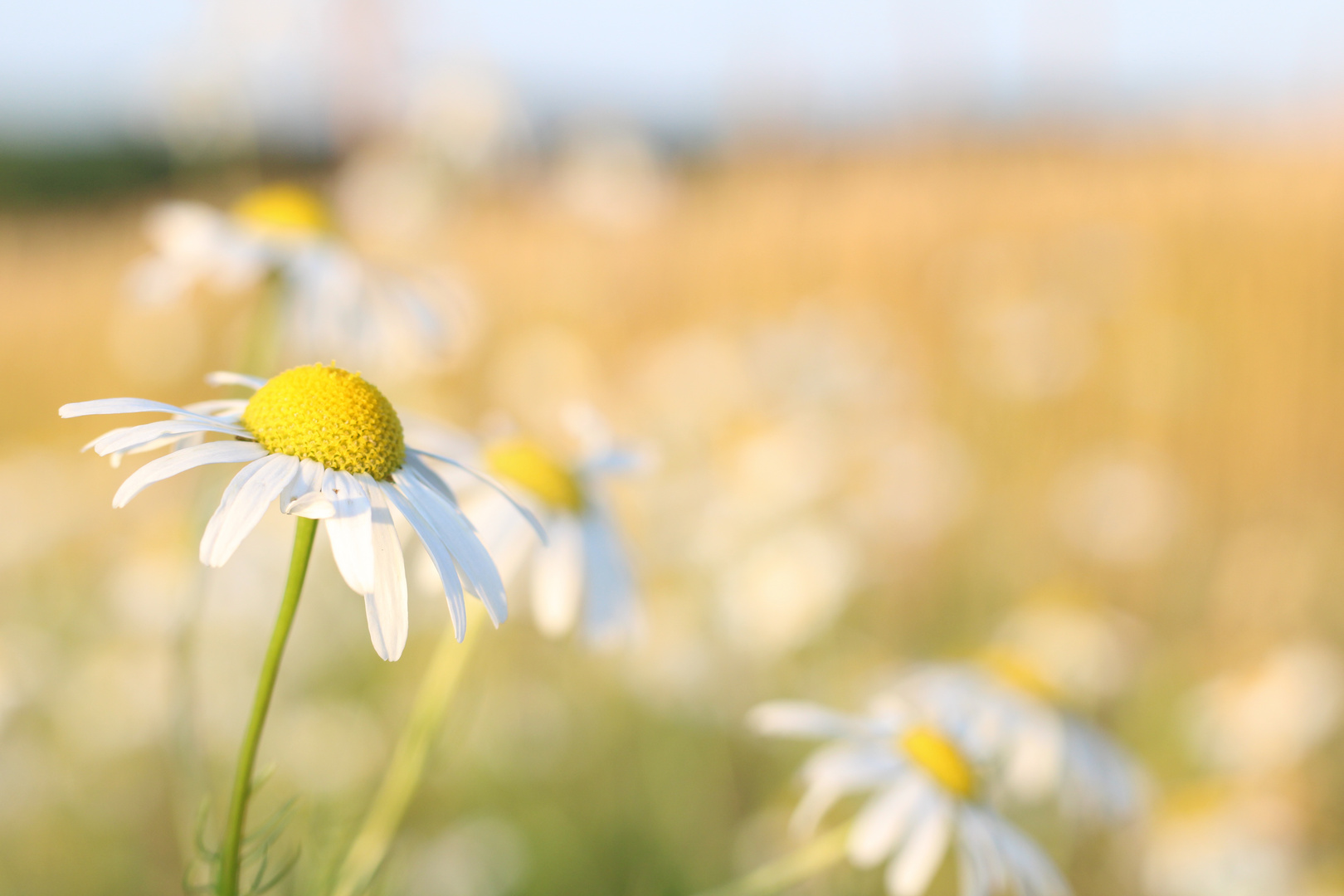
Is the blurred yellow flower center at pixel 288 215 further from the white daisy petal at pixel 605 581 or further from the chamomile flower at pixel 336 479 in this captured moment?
the chamomile flower at pixel 336 479

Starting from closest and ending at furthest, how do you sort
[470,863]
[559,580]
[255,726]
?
1. [255,726]
2. [559,580]
3. [470,863]

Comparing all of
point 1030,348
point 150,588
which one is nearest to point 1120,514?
point 1030,348

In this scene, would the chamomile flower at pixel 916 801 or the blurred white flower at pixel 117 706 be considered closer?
the chamomile flower at pixel 916 801

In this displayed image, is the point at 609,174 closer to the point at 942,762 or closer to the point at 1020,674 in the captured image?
the point at 1020,674

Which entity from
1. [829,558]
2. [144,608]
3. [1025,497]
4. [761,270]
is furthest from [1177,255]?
[144,608]

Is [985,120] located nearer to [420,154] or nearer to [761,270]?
[761,270]

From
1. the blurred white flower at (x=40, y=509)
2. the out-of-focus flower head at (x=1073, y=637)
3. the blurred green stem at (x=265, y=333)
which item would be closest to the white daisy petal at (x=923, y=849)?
the blurred green stem at (x=265, y=333)
